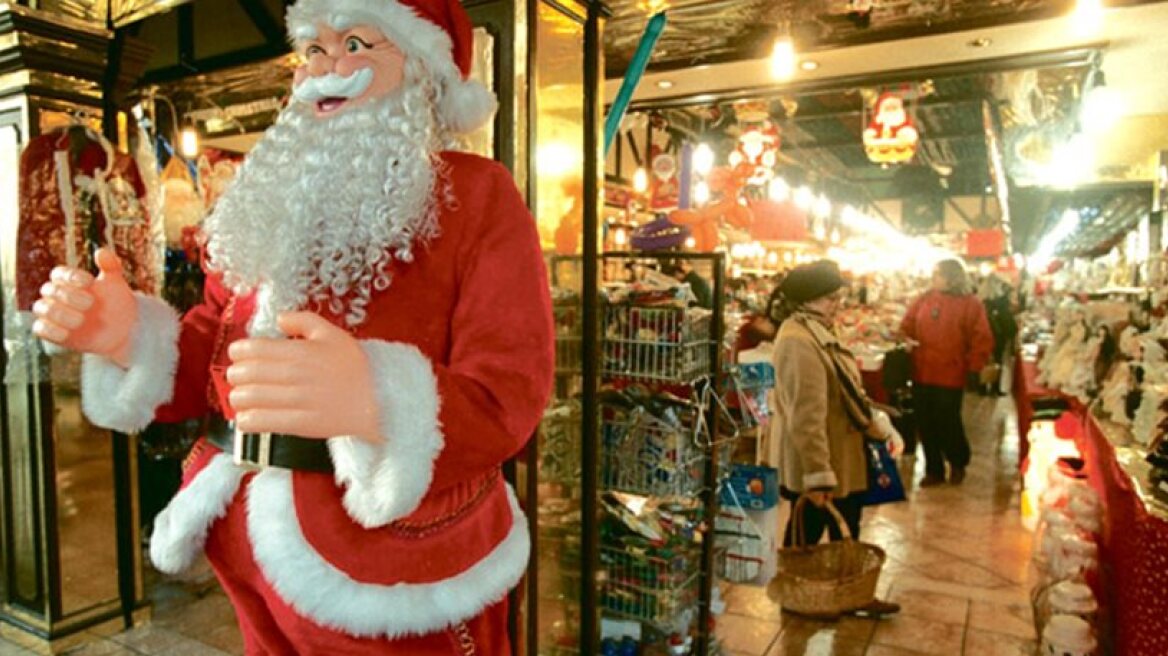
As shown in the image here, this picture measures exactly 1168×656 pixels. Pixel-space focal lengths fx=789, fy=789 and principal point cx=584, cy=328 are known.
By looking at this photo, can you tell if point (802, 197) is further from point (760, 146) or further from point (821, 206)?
point (760, 146)

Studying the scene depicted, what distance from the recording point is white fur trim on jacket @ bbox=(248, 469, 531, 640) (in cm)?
137

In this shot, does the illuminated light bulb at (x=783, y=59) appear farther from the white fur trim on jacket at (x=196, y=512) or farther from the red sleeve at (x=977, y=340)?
the white fur trim on jacket at (x=196, y=512)

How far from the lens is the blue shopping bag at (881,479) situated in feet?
13.0

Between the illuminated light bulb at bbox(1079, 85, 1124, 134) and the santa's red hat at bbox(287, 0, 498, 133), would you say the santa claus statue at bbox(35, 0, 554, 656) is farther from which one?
the illuminated light bulb at bbox(1079, 85, 1124, 134)

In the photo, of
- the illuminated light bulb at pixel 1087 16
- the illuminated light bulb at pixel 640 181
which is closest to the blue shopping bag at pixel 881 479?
the illuminated light bulb at pixel 1087 16

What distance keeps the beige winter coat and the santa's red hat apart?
2.37m

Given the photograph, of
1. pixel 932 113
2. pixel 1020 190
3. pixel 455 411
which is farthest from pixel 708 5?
pixel 932 113

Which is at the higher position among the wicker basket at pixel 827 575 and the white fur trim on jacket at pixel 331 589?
the white fur trim on jacket at pixel 331 589

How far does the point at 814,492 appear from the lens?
3.68 metres

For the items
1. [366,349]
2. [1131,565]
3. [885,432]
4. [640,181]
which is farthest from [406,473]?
[640,181]

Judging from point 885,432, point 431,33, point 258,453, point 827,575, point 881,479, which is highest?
point 431,33

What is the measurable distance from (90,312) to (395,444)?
72 cm

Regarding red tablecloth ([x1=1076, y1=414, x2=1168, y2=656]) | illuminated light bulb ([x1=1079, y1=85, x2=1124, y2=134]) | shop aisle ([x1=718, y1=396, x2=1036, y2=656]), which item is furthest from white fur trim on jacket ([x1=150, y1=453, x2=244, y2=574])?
illuminated light bulb ([x1=1079, y1=85, x2=1124, y2=134])

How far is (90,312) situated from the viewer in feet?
4.88
